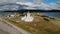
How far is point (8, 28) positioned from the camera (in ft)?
4.65

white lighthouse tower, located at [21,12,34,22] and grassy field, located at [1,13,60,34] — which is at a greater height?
white lighthouse tower, located at [21,12,34,22]

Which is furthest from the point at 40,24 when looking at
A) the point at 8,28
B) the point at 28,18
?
the point at 8,28

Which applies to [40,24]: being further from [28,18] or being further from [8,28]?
[8,28]

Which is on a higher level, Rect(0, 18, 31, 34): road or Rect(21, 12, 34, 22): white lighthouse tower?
Rect(21, 12, 34, 22): white lighthouse tower

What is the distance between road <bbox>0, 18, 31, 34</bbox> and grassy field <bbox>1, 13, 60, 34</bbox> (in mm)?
Answer: 38

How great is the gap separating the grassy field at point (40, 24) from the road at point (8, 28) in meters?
0.04

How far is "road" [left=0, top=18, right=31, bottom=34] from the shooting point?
139 centimetres

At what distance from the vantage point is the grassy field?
138 cm

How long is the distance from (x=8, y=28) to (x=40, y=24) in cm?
34

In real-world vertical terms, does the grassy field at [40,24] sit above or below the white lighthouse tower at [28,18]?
below

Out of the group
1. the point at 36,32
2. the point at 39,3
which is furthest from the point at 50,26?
the point at 39,3

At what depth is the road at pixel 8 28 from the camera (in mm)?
1387

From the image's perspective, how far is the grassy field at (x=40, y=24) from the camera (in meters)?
1.38

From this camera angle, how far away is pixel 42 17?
1471 millimetres
